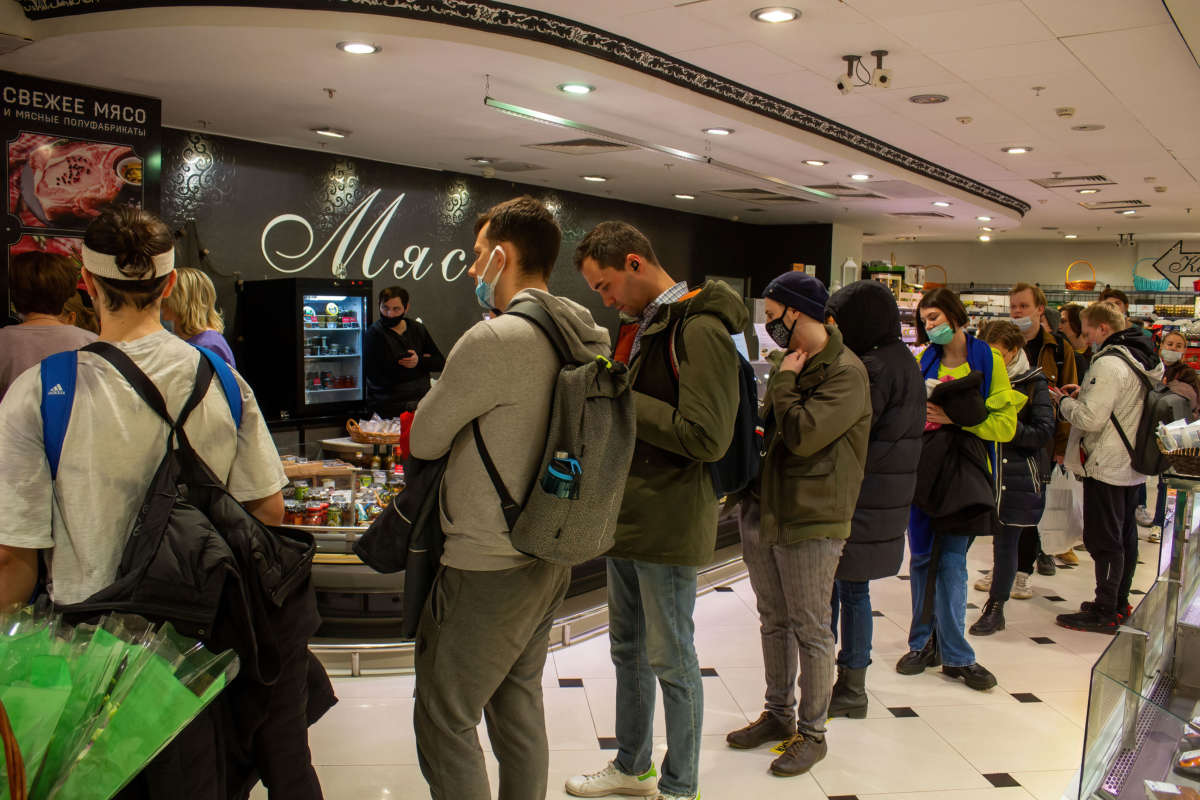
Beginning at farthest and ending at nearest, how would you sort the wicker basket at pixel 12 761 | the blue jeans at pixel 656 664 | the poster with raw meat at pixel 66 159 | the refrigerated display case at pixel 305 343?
1. the refrigerated display case at pixel 305 343
2. the poster with raw meat at pixel 66 159
3. the blue jeans at pixel 656 664
4. the wicker basket at pixel 12 761

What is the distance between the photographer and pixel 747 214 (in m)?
12.9

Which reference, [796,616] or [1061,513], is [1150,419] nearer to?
[1061,513]

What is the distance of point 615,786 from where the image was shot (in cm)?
303

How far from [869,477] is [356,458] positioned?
3.12 m

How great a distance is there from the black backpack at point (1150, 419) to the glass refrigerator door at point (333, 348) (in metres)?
5.53

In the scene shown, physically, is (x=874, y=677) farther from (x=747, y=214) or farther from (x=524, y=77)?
(x=747, y=214)

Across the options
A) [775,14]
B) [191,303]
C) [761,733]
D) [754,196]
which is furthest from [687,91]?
[754,196]

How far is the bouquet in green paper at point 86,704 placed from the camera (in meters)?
1.31

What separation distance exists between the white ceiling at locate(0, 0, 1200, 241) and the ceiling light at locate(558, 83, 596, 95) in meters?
0.08

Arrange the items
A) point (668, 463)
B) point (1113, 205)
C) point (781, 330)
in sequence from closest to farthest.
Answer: point (668, 463) → point (781, 330) → point (1113, 205)

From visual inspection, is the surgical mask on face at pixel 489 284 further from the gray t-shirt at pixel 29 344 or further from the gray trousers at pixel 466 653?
the gray t-shirt at pixel 29 344

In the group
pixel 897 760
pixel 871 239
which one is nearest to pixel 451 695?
pixel 897 760

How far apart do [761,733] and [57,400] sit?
265 cm

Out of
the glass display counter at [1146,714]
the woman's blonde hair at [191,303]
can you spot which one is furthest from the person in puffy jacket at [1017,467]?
the woman's blonde hair at [191,303]
